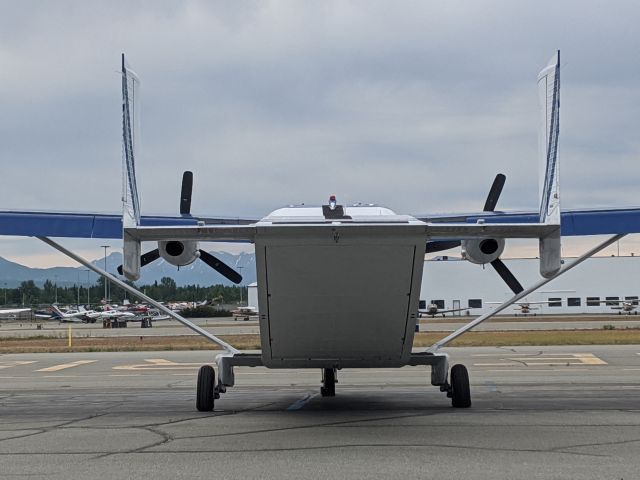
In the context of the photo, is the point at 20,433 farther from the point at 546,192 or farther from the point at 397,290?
the point at 546,192

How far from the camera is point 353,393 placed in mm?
17250

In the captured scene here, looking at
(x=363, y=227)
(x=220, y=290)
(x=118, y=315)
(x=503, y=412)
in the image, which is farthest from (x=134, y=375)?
(x=220, y=290)

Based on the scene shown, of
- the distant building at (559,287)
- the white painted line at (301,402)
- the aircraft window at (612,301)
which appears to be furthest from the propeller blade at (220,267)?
the aircraft window at (612,301)

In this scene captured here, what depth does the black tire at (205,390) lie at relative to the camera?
1323cm

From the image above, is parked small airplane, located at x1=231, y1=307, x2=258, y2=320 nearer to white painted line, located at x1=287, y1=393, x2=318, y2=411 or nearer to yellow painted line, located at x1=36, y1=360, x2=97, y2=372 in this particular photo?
yellow painted line, located at x1=36, y1=360, x2=97, y2=372

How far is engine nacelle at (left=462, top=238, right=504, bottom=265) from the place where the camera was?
14.1 meters

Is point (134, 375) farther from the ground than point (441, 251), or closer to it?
closer to it

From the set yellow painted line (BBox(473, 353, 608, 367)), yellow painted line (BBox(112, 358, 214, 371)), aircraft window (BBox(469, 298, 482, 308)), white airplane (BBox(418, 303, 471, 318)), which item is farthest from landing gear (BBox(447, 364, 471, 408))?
aircraft window (BBox(469, 298, 482, 308))

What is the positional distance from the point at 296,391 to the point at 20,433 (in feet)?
24.7

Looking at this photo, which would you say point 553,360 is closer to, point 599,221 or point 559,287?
point 599,221

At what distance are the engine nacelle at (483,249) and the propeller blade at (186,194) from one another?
4.81 m

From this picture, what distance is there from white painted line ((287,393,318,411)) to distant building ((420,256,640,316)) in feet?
230

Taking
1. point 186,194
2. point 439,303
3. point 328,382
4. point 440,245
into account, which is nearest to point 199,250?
point 186,194

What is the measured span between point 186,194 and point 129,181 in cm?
361
